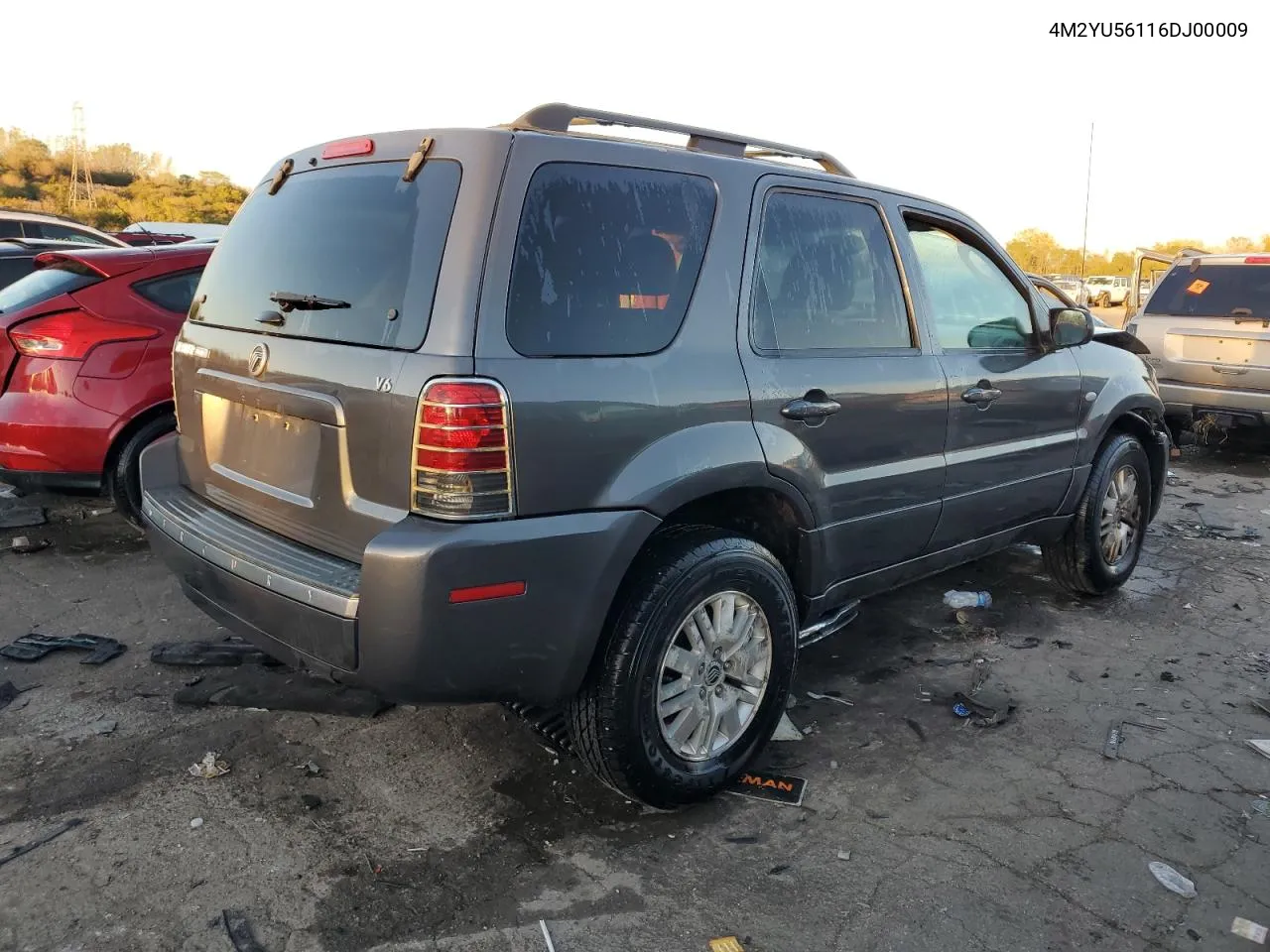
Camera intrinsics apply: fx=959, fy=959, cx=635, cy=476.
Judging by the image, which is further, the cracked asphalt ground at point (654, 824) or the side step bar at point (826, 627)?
the side step bar at point (826, 627)

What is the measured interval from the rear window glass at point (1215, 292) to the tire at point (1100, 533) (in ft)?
13.8

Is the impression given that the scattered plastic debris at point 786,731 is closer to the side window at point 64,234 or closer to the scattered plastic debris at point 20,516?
the scattered plastic debris at point 20,516

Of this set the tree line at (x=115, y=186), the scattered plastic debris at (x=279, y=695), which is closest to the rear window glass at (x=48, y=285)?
the scattered plastic debris at (x=279, y=695)

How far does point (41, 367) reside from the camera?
16.7ft

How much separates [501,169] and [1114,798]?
2.76 meters

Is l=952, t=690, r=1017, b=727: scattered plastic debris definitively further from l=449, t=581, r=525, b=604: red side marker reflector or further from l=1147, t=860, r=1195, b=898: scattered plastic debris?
l=449, t=581, r=525, b=604: red side marker reflector

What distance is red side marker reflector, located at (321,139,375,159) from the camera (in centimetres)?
289

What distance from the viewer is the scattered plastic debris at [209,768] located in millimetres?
3129

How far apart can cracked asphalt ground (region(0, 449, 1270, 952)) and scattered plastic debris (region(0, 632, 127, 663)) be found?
4.4 inches

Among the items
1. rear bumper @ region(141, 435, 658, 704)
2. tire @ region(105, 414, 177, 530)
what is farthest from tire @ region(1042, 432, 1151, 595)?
tire @ region(105, 414, 177, 530)

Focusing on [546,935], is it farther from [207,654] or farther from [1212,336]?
[1212,336]

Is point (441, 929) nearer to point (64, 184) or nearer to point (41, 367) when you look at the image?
point (41, 367)

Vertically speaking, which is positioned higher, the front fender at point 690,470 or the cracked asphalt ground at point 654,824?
the front fender at point 690,470

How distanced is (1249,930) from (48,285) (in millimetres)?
6075
